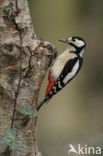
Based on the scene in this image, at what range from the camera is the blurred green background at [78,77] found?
9.75 m

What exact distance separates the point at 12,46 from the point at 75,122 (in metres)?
6.15

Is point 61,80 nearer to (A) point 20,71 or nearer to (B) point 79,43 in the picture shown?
(B) point 79,43

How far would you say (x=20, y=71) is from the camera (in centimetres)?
455

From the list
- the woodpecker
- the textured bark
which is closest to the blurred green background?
the woodpecker

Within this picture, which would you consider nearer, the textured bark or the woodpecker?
the textured bark

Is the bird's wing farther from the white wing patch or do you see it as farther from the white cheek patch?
the white cheek patch

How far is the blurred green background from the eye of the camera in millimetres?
9750

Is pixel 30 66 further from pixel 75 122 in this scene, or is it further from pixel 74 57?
pixel 75 122

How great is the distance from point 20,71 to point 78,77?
19.5 ft

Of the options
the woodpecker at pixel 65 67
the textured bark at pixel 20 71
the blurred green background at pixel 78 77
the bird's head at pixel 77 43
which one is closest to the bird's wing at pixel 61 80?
the woodpecker at pixel 65 67

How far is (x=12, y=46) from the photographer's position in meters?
4.42

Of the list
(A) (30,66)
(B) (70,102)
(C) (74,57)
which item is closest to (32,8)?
(B) (70,102)

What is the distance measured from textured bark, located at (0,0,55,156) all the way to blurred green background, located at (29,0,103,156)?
4642 mm

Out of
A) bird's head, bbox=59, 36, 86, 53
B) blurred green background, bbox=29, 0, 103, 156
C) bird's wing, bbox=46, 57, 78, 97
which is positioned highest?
bird's head, bbox=59, 36, 86, 53
